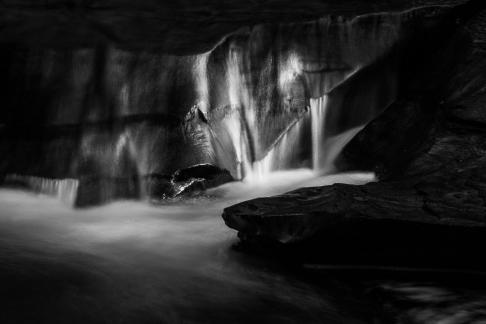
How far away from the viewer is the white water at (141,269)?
136 inches

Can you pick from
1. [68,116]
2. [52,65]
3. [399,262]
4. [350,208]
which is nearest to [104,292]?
[350,208]

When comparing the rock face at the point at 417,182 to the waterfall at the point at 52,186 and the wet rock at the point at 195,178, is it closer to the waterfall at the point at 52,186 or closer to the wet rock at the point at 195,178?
the wet rock at the point at 195,178

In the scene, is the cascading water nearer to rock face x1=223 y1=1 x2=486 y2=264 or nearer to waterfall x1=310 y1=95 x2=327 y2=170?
waterfall x1=310 y1=95 x2=327 y2=170

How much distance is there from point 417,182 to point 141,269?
7.32ft

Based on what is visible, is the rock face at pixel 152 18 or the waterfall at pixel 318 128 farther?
the rock face at pixel 152 18

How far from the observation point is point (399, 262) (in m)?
4.12

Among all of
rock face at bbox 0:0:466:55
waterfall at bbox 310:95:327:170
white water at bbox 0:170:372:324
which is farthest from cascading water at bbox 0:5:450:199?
white water at bbox 0:170:372:324

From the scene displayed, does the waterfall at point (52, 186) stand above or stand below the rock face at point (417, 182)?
below

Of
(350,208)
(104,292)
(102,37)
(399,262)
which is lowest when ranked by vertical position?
(104,292)

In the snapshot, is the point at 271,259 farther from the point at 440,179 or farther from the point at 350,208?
the point at 440,179

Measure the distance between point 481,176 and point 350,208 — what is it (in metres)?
1.13

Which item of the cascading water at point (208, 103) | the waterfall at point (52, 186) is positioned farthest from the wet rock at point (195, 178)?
the waterfall at point (52, 186)

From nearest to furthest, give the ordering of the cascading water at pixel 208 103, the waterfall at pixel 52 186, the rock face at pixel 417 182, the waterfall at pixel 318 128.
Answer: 1. the rock face at pixel 417 182
2. the waterfall at pixel 52 186
3. the cascading water at pixel 208 103
4. the waterfall at pixel 318 128

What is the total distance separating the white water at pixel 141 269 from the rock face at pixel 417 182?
36 cm
